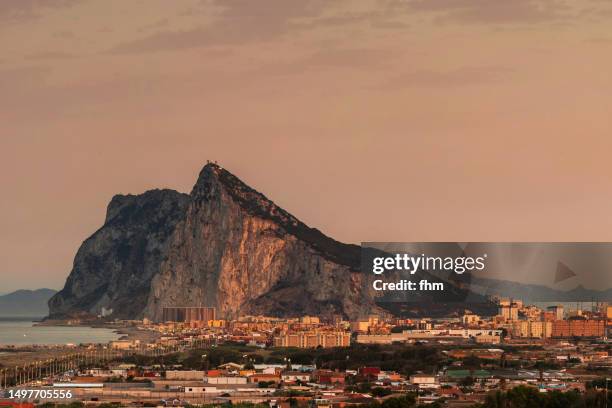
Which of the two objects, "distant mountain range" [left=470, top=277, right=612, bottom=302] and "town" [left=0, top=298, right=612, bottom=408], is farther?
"distant mountain range" [left=470, top=277, right=612, bottom=302]

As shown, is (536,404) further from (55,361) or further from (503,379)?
(55,361)

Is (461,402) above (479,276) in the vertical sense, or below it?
below

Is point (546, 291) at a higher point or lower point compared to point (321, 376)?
higher

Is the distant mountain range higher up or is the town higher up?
the distant mountain range

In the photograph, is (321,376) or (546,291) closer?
(321,376)

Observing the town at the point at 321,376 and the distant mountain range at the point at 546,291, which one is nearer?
the town at the point at 321,376

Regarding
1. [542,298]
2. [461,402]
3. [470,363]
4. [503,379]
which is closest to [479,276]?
[542,298]

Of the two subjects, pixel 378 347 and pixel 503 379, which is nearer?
pixel 503 379

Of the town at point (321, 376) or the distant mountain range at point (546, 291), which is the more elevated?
the distant mountain range at point (546, 291)

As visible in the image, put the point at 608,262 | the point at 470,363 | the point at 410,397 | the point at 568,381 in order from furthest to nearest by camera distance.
A: the point at 608,262 < the point at 470,363 < the point at 568,381 < the point at 410,397

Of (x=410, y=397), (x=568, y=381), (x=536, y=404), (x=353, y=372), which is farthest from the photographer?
(x=353, y=372)
